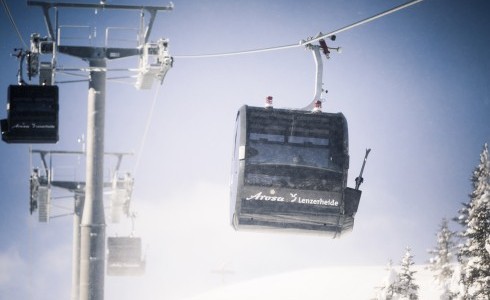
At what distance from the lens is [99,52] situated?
40.0 feet

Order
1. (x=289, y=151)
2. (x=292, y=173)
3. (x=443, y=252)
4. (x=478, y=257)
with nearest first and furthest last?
(x=292, y=173) < (x=289, y=151) < (x=478, y=257) < (x=443, y=252)

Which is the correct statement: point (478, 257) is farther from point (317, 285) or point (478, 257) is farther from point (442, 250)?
point (317, 285)

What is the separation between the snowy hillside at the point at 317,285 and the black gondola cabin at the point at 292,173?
61773 mm

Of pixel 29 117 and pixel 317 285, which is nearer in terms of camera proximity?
pixel 29 117

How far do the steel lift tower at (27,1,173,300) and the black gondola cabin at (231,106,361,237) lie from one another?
8.54ft

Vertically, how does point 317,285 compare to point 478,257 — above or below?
below

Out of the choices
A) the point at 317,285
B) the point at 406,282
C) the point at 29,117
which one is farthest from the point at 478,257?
the point at 317,285

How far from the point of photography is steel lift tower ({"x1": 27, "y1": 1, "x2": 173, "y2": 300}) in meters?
11.2

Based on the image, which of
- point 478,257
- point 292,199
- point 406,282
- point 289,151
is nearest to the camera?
point 292,199

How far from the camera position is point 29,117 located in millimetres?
9438

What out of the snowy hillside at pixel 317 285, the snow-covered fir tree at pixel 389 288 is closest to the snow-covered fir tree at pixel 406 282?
the snow-covered fir tree at pixel 389 288

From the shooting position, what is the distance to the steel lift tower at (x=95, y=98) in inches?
439

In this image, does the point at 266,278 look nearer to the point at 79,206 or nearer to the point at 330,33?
the point at 79,206

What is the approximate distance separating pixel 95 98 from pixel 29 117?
2599 millimetres
